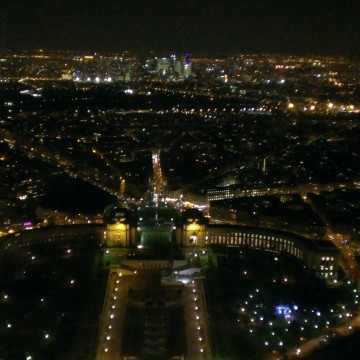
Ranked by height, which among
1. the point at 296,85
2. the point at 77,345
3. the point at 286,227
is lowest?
the point at 77,345

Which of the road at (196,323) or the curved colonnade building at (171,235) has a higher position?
the curved colonnade building at (171,235)

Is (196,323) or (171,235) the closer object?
(196,323)

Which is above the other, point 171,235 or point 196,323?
point 171,235

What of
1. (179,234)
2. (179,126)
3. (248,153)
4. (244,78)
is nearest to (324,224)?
(179,234)

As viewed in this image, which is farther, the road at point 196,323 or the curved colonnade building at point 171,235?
the curved colonnade building at point 171,235

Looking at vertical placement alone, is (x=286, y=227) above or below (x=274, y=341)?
above

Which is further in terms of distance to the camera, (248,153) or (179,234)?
(248,153)

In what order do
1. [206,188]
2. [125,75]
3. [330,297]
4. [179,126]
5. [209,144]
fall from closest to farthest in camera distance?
[330,297] < [206,188] < [209,144] < [179,126] < [125,75]

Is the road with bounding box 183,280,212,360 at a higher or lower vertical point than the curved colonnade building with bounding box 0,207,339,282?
lower

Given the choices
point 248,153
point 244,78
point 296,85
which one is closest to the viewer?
point 248,153

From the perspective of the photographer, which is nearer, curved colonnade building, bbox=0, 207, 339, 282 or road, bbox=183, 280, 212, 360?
road, bbox=183, 280, 212, 360

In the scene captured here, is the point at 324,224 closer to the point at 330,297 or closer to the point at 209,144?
the point at 330,297
